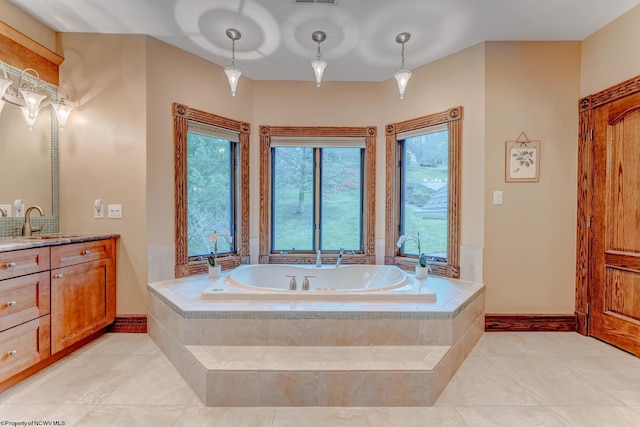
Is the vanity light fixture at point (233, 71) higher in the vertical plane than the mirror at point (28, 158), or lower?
higher

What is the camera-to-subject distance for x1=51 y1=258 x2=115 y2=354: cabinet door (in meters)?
1.95

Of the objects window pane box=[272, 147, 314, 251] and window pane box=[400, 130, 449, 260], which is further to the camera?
window pane box=[272, 147, 314, 251]

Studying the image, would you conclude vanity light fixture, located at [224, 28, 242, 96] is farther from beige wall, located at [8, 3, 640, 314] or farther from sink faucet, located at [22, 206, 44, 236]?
sink faucet, located at [22, 206, 44, 236]

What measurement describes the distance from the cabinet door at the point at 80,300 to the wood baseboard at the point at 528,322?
123 inches

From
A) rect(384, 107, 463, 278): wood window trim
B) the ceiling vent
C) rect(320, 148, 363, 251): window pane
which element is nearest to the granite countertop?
rect(320, 148, 363, 251): window pane

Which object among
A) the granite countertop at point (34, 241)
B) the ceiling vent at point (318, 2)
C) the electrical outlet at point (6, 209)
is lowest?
the granite countertop at point (34, 241)

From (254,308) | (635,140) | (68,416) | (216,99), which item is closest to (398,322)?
(254,308)

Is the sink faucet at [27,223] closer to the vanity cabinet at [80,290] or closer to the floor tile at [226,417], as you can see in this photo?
the vanity cabinet at [80,290]

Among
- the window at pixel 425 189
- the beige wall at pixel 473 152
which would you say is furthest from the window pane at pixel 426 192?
the beige wall at pixel 473 152

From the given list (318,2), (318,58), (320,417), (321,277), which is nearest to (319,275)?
(321,277)

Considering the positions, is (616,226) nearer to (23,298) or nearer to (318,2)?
(318,2)

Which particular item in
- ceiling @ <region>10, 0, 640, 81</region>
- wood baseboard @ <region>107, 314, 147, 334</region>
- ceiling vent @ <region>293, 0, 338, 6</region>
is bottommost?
wood baseboard @ <region>107, 314, 147, 334</region>

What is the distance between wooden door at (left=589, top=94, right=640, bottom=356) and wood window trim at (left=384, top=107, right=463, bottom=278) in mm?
1021

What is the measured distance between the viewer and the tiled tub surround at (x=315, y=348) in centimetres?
160
